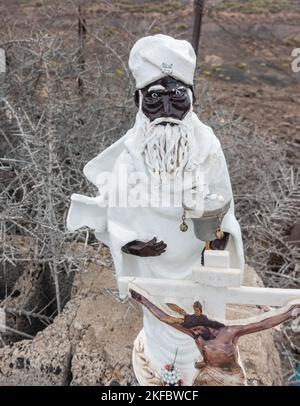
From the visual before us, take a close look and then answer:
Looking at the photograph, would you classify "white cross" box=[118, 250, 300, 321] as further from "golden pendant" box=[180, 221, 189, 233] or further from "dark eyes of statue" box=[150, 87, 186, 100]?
"dark eyes of statue" box=[150, 87, 186, 100]

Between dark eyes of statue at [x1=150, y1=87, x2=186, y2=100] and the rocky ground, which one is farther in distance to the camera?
the rocky ground

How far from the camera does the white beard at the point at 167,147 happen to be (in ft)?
4.90

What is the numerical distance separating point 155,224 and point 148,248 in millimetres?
87

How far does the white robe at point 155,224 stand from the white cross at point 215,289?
81mm

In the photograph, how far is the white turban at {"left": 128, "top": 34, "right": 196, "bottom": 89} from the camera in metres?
1.45

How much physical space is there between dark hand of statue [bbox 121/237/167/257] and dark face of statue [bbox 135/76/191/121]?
0.39 m

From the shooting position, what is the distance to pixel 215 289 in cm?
150

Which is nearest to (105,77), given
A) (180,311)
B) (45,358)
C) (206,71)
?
(45,358)

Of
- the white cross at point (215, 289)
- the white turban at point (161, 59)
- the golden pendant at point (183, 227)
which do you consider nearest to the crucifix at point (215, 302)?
the white cross at point (215, 289)

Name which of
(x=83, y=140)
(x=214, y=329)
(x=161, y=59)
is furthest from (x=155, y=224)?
(x=83, y=140)

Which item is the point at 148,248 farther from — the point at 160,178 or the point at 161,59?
the point at 161,59

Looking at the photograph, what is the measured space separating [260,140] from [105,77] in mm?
1124

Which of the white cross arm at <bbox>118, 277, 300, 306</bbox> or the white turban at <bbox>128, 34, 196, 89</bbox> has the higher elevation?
the white turban at <bbox>128, 34, 196, 89</bbox>

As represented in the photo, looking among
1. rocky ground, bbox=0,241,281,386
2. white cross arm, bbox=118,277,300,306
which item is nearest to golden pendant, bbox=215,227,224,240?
white cross arm, bbox=118,277,300,306
